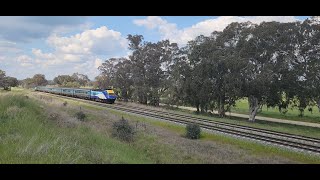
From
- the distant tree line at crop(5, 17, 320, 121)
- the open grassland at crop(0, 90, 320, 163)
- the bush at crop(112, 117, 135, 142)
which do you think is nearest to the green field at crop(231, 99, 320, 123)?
the distant tree line at crop(5, 17, 320, 121)

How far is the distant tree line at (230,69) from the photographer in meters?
28.7

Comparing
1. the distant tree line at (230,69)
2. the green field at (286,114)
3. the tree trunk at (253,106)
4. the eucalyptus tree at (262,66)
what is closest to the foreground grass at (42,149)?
the distant tree line at (230,69)

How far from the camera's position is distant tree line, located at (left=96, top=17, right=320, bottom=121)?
2869 centimetres

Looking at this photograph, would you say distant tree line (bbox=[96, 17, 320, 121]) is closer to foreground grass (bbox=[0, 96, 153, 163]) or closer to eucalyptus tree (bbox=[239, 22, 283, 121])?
eucalyptus tree (bbox=[239, 22, 283, 121])

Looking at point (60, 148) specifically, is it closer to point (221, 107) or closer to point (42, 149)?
point (42, 149)

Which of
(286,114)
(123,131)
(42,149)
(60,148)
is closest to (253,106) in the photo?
(286,114)

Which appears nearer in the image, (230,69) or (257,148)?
(257,148)

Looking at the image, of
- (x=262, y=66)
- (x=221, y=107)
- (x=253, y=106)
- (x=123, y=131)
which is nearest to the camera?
(x=123, y=131)

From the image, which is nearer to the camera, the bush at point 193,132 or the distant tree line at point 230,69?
the bush at point 193,132

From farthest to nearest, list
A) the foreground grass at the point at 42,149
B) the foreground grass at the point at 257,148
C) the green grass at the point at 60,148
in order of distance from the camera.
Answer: the foreground grass at the point at 257,148 → the green grass at the point at 60,148 → the foreground grass at the point at 42,149

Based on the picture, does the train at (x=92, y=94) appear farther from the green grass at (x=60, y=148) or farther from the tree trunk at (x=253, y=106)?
the green grass at (x=60, y=148)

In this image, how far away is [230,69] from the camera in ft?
99.8
